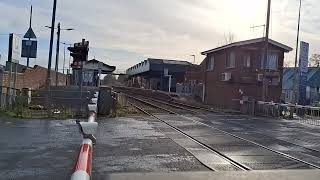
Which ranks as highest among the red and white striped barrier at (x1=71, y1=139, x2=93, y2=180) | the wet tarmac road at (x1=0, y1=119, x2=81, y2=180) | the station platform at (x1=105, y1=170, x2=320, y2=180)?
the red and white striped barrier at (x1=71, y1=139, x2=93, y2=180)

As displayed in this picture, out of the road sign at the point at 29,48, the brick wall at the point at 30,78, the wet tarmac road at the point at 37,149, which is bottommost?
the wet tarmac road at the point at 37,149

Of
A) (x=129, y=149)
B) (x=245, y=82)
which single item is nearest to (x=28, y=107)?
(x=129, y=149)

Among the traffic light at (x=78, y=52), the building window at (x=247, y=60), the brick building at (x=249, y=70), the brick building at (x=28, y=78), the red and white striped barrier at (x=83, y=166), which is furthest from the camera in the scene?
the building window at (x=247, y=60)

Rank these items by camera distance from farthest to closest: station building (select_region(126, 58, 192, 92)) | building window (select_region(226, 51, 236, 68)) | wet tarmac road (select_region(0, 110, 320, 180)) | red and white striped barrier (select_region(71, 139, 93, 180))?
station building (select_region(126, 58, 192, 92)) < building window (select_region(226, 51, 236, 68)) < wet tarmac road (select_region(0, 110, 320, 180)) < red and white striped barrier (select_region(71, 139, 93, 180))

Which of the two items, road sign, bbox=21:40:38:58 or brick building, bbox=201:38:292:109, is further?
brick building, bbox=201:38:292:109

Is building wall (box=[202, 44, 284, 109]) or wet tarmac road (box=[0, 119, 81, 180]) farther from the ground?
building wall (box=[202, 44, 284, 109])

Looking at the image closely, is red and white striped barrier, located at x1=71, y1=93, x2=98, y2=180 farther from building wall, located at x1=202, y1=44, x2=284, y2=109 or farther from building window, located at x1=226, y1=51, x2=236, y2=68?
building window, located at x1=226, y1=51, x2=236, y2=68

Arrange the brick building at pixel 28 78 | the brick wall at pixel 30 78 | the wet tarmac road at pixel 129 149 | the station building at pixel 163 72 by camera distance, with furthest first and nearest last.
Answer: the station building at pixel 163 72
the brick wall at pixel 30 78
the brick building at pixel 28 78
the wet tarmac road at pixel 129 149

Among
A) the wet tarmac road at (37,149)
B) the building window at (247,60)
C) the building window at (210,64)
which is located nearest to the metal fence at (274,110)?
the building window at (247,60)

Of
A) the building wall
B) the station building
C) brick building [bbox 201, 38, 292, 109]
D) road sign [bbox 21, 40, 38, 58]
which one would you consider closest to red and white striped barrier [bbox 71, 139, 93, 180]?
road sign [bbox 21, 40, 38, 58]

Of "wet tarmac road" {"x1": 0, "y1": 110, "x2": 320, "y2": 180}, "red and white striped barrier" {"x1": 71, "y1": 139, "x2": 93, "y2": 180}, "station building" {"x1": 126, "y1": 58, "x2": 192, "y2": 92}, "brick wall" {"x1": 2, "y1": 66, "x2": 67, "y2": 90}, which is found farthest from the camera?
"station building" {"x1": 126, "y1": 58, "x2": 192, "y2": 92}

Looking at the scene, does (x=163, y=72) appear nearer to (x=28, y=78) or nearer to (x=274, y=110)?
(x=28, y=78)

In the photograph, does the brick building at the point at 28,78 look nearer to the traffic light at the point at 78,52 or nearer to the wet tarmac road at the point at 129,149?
the traffic light at the point at 78,52

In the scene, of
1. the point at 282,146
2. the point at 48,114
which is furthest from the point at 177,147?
the point at 48,114
